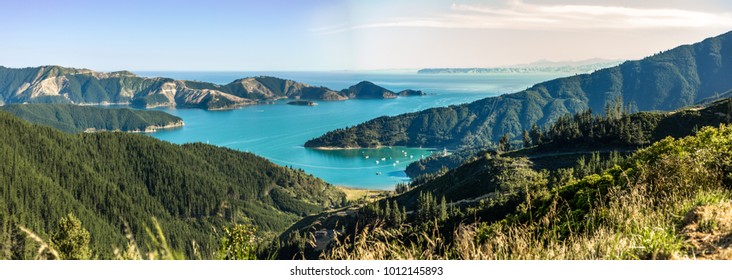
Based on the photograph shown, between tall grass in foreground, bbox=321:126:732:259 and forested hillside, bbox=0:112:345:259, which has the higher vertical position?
tall grass in foreground, bbox=321:126:732:259

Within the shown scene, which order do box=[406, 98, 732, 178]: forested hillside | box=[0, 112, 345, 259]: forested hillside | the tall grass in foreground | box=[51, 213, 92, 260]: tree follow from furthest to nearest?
box=[0, 112, 345, 259]: forested hillside → box=[406, 98, 732, 178]: forested hillside → box=[51, 213, 92, 260]: tree → the tall grass in foreground

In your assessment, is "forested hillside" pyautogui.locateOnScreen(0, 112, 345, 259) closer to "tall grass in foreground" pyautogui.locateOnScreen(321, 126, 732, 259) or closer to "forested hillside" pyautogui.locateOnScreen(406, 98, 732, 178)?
"forested hillside" pyautogui.locateOnScreen(406, 98, 732, 178)

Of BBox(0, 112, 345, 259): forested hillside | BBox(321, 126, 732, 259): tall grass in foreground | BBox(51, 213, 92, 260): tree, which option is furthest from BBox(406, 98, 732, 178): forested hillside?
BBox(51, 213, 92, 260): tree

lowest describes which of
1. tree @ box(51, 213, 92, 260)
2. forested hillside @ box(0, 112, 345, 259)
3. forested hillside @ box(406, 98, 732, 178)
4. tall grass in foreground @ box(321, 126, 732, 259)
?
forested hillside @ box(0, 112, 345, 259)

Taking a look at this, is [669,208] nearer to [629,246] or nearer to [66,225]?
[629,246]

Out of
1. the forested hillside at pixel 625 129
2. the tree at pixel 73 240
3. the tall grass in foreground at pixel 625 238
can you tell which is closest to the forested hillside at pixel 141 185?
the forested hillside at pixel 625 129

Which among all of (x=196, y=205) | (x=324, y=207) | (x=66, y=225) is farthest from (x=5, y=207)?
(x=66, y=225)

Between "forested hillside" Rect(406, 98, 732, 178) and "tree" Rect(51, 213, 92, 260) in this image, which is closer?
"tree" Rect(51, 213, 92, 260)

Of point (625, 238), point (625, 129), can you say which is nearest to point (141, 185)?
point (625, 129)

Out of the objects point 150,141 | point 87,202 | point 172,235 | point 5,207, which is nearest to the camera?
point 5,207
